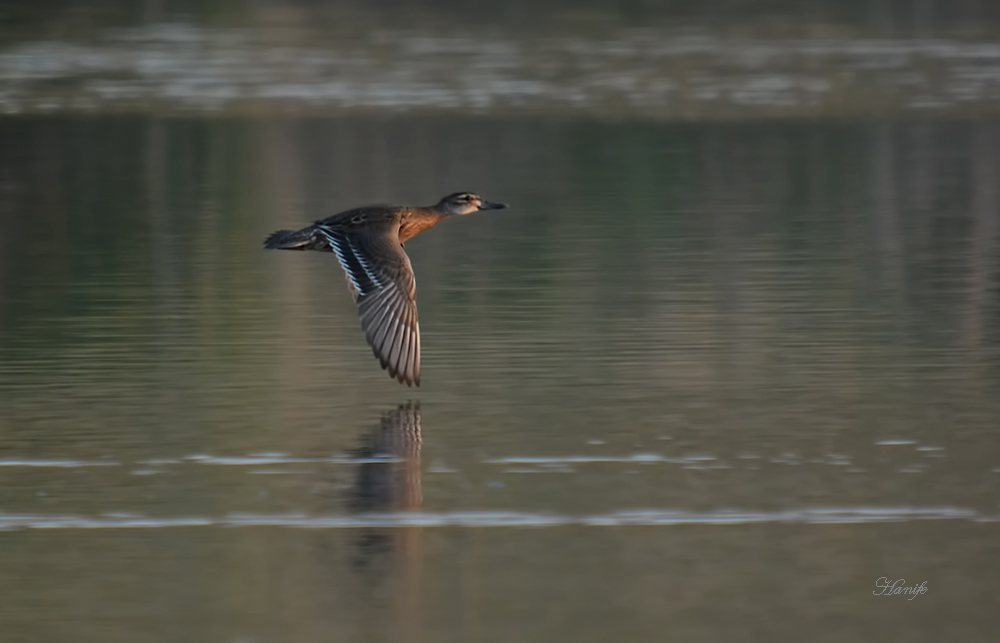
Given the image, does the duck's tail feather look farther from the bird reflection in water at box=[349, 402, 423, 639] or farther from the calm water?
the bird reflection in water at box=[349, 402, 423, 639]

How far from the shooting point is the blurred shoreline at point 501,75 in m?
24.0

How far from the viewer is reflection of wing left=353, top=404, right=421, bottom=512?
7.55m

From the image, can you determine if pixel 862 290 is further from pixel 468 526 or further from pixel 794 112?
pixel 794 112

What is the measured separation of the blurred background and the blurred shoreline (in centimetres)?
85

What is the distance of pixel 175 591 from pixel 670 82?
66.8ft

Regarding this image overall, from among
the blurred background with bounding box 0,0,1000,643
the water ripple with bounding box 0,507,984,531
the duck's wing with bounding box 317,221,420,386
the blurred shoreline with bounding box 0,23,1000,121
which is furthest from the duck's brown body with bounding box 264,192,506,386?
the blurred shoreline with bounding box 0,23,1000,121

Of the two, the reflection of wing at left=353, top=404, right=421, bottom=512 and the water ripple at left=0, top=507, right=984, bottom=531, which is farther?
the reflection of wing at left=353, top=404, right=421, bottom=512

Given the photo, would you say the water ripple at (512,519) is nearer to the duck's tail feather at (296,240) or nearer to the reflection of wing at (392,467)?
the reflection of wing at (392,467)

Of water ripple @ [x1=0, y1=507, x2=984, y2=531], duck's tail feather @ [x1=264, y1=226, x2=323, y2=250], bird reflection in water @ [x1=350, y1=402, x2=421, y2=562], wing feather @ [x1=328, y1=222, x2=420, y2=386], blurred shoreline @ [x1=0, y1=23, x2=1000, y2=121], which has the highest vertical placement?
blurred shoreline @ [x1=0, y1=23, x2=1000, y2=121]

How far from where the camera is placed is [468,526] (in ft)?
23.7

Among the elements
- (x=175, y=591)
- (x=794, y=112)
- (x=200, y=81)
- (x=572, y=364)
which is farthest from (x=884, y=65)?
(x=175, y=591)

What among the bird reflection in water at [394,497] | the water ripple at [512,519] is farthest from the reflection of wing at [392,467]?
the water ripple at [512,519]

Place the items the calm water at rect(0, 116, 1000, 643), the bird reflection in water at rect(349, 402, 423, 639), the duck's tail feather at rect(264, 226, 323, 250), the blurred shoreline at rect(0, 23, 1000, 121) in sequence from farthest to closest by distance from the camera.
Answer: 1. the blurred shoreline at rect(0, 23, 1000, 121)
2. the duck's tail feather at rect(264, 226, 323, 250)
3. the bird reflection in water at rect(349, 402, 423, 639)
4. the calm water at rect(0, 116, 1000, 643)

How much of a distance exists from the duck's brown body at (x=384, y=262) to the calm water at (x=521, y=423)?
241 mm
